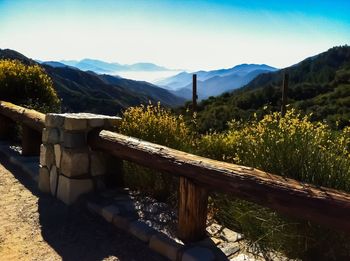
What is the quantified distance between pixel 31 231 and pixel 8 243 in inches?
12.5

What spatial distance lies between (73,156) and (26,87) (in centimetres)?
477

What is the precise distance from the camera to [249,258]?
11.2ft

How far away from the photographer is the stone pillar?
4.74 meters

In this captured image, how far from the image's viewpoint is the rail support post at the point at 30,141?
6777 mm

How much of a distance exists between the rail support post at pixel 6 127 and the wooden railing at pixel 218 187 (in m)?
4.03

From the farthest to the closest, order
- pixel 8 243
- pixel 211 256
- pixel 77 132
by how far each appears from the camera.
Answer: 1. pixel 77 132
2. pixel 8 243
3. pixel 211 256

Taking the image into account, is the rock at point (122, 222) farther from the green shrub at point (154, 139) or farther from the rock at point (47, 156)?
the rock at point (47, 156)

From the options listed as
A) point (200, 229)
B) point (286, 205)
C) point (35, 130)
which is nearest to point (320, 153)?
point (286, 205)

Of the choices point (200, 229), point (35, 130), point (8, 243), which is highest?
point (35, 130)

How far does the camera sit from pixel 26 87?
8.88 meters

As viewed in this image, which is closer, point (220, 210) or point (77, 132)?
point (220, 210)

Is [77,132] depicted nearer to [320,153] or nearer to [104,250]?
[104,250]

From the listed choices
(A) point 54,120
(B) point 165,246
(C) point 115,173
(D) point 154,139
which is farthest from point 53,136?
(B) point 165,246

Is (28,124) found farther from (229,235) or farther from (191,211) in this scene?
(229,235)
